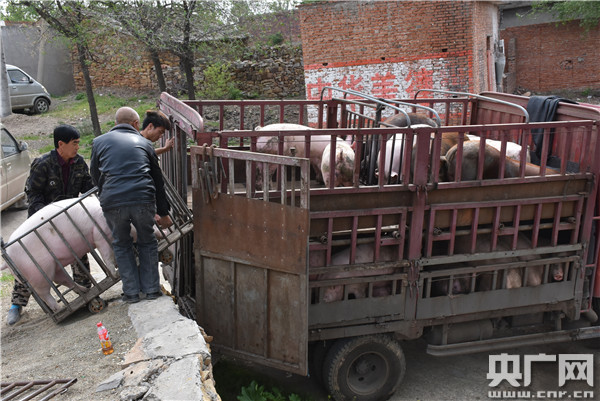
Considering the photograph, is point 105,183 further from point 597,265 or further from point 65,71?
point 65,71

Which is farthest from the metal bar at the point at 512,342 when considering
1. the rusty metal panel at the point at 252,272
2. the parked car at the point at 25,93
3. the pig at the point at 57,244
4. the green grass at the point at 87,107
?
the parked car at the point at 25,93

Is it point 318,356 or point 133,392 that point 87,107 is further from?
point 133,392

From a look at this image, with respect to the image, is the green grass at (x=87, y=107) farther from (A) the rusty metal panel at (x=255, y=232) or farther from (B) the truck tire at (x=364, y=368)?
(B) the truck tire at (x=364, y=368)

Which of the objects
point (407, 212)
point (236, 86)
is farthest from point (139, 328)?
point (236, 86)

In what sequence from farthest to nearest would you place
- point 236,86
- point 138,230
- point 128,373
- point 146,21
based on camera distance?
point 236,86 < point 146,21 < point 138,230 < point 128,373

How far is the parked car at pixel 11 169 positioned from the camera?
9.78 m

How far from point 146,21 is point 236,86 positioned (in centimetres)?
609

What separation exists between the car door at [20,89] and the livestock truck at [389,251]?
15.0 m

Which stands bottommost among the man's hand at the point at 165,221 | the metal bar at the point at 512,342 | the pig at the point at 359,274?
the metal bar at the point at 512,342

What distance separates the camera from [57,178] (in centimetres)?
561

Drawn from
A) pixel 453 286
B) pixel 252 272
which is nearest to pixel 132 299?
pixel 252 272

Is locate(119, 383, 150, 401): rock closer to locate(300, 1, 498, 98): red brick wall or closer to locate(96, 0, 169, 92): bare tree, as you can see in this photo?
locate(96, 0, 169, 92): bare tree

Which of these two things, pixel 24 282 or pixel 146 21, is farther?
pixel 146 21

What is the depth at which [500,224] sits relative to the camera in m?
5.13
